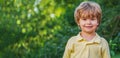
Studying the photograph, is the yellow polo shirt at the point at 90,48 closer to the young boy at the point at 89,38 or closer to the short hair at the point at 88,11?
the young boy at the point at 89,38

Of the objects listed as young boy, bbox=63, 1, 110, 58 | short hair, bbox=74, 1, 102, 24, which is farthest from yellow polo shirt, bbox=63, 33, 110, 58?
short hair, bbox=74, 1, 102, 24

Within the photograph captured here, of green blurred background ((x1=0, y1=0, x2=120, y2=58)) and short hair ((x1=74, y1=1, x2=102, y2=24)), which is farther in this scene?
green blurred background ((x1=0, y1=0, x2=120, y2=58))

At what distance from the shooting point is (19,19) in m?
10.9

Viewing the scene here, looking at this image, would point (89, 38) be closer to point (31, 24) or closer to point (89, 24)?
point (89, 24)

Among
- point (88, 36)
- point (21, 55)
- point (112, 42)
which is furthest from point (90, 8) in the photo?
point (21, 55)

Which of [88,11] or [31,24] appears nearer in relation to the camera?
[88,11]

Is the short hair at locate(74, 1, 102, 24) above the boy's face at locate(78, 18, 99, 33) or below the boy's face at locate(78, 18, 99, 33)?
above

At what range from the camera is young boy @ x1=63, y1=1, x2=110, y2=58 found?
418 centimetres

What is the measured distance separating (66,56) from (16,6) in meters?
6.79

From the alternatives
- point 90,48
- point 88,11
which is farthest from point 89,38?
point 88,11

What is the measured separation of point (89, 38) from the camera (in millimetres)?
4246

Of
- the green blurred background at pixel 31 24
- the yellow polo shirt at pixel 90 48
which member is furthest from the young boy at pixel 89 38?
the green blurred background at pixel 31 24

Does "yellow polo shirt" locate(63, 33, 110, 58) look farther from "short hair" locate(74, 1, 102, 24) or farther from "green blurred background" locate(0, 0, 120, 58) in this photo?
"green blurred background" locate(0, 0, 120, 58)

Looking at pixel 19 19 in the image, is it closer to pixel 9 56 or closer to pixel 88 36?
pixel 9 56
